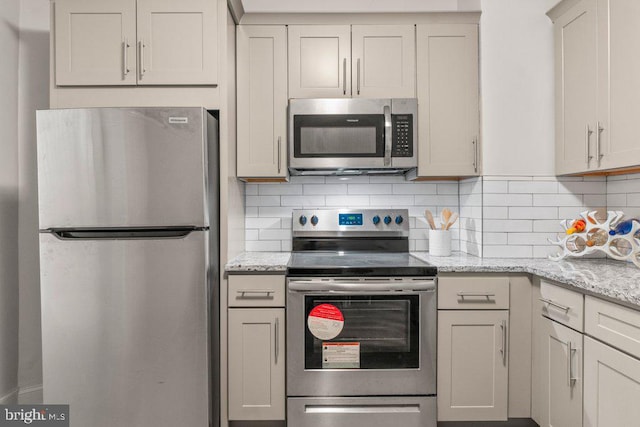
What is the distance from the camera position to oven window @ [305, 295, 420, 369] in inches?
83.1

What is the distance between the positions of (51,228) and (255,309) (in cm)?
103

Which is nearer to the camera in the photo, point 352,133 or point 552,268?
point 552,268

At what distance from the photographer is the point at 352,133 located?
2.39m

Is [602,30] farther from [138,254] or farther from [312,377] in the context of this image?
[138,254]

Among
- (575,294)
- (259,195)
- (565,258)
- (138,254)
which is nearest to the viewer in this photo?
(575,294)

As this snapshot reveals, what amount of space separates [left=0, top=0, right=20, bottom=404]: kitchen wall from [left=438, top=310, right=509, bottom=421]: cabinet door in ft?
8.02

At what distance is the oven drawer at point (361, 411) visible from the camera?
2.10 metres

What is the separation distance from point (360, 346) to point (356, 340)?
0.04 meters

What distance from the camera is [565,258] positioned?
238 centimetres

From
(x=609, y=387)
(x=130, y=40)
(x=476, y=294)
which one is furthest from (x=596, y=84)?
(x=130, y=40)

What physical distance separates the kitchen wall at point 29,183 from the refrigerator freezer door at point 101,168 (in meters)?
0.75

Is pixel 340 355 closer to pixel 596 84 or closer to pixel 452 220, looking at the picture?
pixel 452 220

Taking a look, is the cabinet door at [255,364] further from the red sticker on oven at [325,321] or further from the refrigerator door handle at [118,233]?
the refrigerator door handle at [118,233]

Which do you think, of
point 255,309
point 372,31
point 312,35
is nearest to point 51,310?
point 255,309
